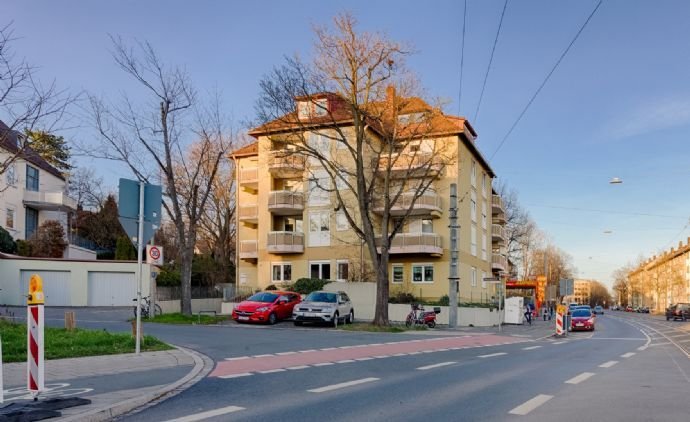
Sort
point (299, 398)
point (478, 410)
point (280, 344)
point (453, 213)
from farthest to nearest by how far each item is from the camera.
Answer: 1. point (453, 213)
2. point (280, 344)
3. point (299, 398)
4. point (478, 410)

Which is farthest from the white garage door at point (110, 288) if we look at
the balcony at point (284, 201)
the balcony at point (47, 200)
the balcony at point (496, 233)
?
the balcony at point (496, 233)

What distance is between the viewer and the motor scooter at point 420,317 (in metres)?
31.6

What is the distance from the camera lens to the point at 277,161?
43.5 metres

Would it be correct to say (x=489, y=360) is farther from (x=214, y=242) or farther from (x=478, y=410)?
(x=214, y=242)

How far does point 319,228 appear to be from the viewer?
149ft

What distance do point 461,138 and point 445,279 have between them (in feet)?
34.3

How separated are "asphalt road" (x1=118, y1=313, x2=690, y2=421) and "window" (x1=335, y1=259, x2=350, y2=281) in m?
26.4

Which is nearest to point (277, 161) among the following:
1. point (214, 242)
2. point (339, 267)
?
point (339, 267)

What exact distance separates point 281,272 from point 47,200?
1970 centimetres

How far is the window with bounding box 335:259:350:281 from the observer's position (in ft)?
144

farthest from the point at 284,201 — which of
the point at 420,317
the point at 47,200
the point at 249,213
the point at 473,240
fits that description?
the point at 47,200

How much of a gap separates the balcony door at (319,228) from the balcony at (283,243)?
122 cm

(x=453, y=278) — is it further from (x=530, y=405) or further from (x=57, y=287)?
(x=57, y=287)

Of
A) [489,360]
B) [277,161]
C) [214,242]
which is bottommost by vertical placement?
[489,360]
